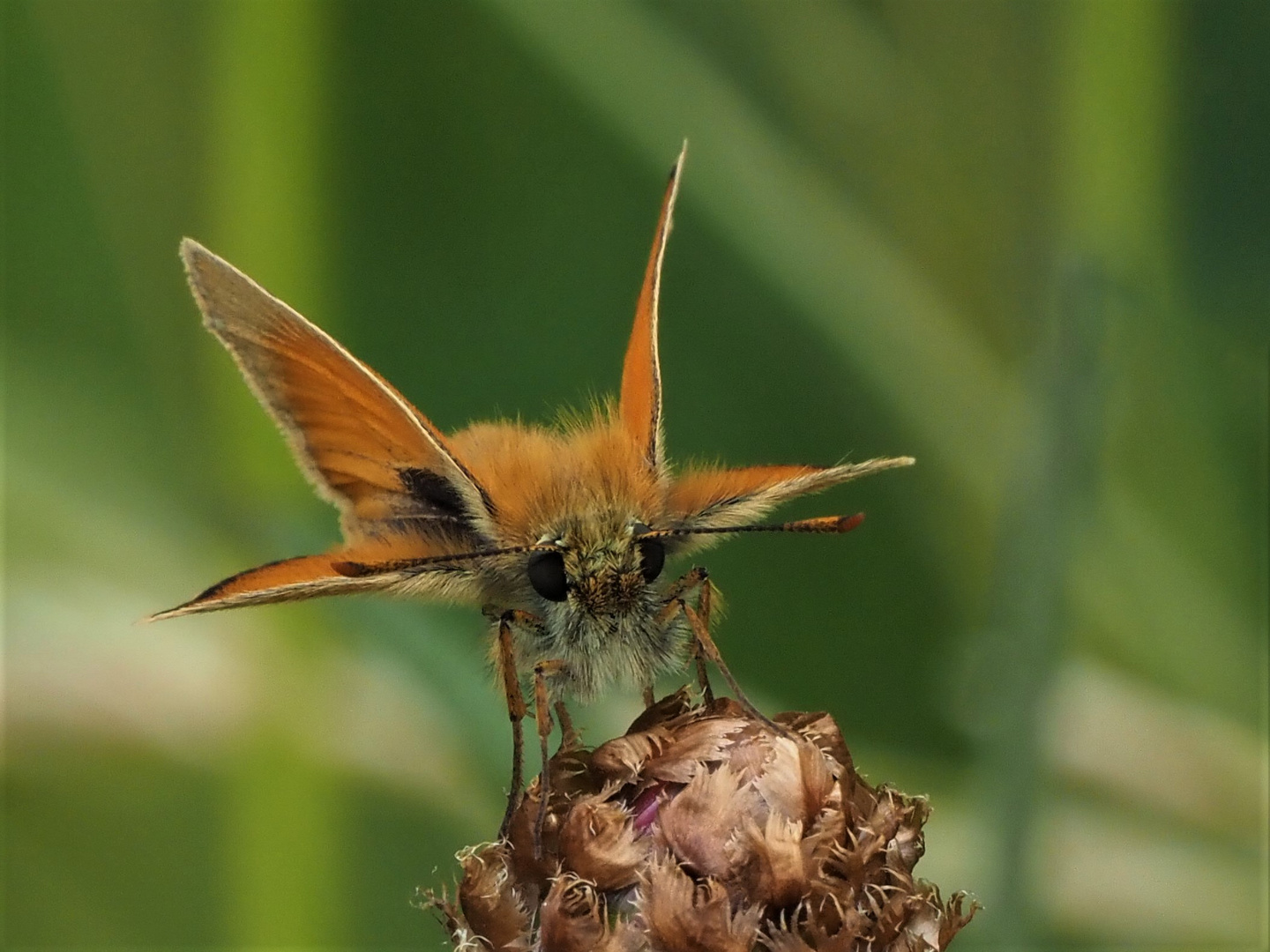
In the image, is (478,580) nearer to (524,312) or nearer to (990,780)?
(990,780)

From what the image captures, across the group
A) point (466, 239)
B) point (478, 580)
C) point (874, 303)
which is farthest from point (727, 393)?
point (478, 580)

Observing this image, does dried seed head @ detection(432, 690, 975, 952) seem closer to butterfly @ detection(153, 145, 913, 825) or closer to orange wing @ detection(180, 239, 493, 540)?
butterfly @ detection(153, 145, 913, 825)

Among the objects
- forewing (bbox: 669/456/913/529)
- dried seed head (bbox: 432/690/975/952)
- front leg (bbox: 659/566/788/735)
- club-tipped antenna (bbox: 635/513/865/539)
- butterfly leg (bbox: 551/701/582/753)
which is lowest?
dried seed head (bbox: 432/690/975/952)

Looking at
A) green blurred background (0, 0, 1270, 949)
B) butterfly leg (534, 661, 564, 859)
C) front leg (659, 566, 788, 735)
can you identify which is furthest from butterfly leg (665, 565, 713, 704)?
green blurred background (0, 0, 1270, 949)

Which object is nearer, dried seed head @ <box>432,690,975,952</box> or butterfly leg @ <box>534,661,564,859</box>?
dried seed head @ <box>432,690,975,952</box>

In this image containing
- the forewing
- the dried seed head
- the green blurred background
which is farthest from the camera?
the green blurred background

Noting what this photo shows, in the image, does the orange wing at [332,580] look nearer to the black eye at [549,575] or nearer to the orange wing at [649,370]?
the black eye at [549,575]

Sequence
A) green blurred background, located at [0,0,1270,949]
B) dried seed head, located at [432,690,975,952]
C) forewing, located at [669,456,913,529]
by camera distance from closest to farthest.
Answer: dried seed head, located at [432,690,975,952] < forewing, located at [669,456,913,529] < green blurred background, located at [0,0,1270,949]
